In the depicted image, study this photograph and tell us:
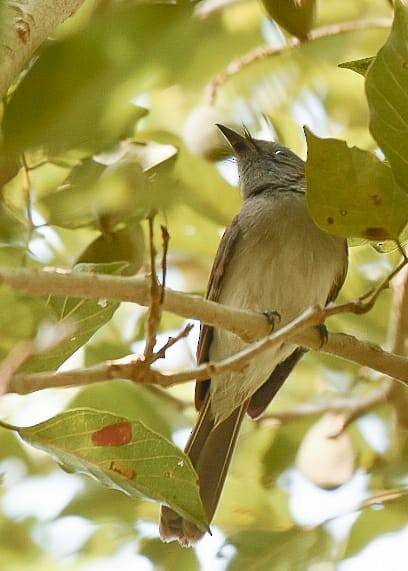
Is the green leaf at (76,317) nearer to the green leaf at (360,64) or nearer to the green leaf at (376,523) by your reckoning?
the green leaf at (360,64)

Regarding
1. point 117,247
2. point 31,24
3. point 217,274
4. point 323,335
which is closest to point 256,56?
point 217,274

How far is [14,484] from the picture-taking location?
9.45 ft

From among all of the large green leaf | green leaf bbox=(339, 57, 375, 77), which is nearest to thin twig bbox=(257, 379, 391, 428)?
green leaf bbox=(339, 57, 375, 77)

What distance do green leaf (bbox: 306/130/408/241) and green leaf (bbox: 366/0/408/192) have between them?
0.03 meters

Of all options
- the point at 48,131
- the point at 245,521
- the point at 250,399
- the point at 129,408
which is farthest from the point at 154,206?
the point at 250,399

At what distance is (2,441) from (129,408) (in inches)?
16.7

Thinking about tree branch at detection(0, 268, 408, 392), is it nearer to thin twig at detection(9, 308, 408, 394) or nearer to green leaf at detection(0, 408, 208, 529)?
thin twig at detection(9, 308, 408, 394)

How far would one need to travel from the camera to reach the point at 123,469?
1.62 m

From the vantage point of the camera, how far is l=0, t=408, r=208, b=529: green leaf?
160 centimetres

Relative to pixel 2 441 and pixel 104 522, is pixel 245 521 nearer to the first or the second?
pixel 104 522

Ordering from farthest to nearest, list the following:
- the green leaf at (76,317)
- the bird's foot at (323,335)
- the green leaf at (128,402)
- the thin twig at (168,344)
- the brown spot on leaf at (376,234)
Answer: the green leaf at (128,402)
the bird's foot at (323,335)
the green leaf at (76,317)
the brown spot on leaf at (376,234)
the thin twig at (168,344)

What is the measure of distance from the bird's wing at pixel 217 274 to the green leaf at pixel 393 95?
1612 millimetres

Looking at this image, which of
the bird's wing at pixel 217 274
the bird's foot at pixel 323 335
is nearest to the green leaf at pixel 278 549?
the bird's wing at pixel 217 274

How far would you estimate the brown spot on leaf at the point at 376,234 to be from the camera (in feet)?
5.08
